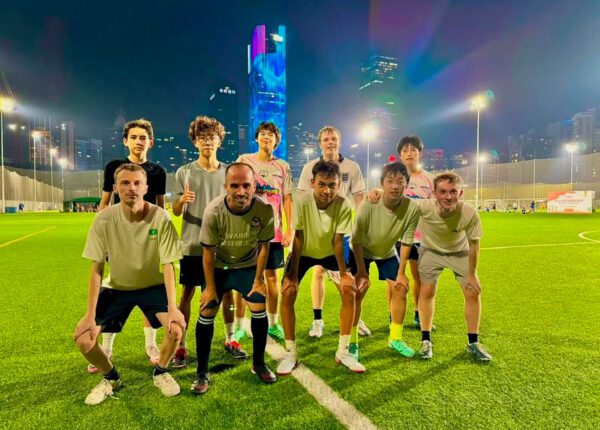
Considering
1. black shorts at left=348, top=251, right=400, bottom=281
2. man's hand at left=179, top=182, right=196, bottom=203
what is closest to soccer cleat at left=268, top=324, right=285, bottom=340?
black shorts at left=348, top=251, right=400, bottom=281

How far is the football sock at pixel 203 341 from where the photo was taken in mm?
3268

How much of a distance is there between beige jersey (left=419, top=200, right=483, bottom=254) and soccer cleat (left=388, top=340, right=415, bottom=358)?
1.08 meters

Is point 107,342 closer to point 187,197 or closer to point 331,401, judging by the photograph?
point 187,197

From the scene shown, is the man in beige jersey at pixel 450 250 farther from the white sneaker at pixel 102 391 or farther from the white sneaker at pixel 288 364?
the white sneaker at pixel 102 391

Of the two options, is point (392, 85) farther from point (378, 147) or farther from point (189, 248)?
point (189, 248)

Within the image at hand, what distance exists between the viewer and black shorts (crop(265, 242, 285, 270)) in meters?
4.45

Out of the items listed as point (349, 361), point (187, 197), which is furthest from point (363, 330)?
point (187, 197)

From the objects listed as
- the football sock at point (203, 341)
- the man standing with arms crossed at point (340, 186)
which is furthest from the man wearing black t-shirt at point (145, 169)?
the man standing with arms crossed at point (340, 186)

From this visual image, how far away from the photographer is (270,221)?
11.6 ft

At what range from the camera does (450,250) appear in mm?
4109

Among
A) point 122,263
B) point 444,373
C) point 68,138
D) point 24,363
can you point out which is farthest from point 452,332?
point 68,138

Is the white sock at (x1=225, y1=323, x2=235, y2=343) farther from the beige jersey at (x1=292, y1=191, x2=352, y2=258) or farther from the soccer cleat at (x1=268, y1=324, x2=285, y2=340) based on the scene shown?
the beige jersey at (x1=292, y1=191, x2=352, y2=258)

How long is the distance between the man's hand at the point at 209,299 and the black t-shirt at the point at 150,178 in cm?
133

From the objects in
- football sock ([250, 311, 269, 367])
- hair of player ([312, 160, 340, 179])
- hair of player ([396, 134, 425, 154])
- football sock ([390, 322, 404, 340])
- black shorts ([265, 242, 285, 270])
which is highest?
hair of player ([396, 134, 425, 154])
